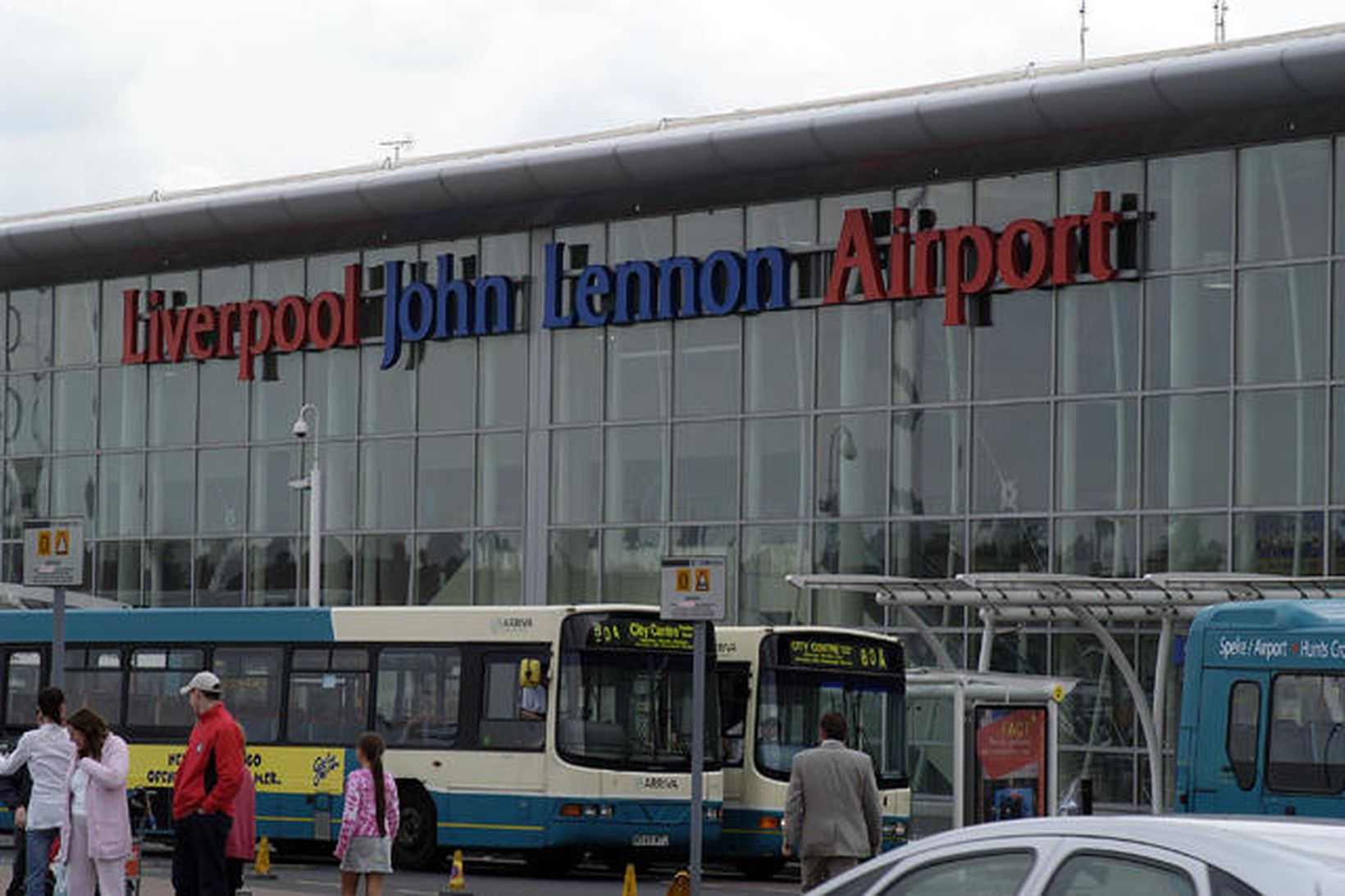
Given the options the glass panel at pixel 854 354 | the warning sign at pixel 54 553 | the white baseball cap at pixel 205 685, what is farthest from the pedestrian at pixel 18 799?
the glass panel at pixel 854 354

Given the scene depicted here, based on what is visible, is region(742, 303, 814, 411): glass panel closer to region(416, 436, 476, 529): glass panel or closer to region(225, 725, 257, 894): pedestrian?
region(416, 436, 476, 529): glass panel

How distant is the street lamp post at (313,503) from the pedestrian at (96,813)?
2630cm

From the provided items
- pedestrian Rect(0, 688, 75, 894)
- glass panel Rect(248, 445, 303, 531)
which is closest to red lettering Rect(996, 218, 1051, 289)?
glass panel Rect(248, 445, 303, 531)

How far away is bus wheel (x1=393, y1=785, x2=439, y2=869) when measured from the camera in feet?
94.9

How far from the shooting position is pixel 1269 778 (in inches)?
838

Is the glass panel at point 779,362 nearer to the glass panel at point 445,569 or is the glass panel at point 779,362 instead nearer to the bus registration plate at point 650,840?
the glass panel at point 445,569

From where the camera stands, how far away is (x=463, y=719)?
29.0 metres

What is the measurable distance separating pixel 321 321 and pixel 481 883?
68.6 ft

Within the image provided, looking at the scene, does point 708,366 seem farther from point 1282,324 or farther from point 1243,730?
point 1243,730

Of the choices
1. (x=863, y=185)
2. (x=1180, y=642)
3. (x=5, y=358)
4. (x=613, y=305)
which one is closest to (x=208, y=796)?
(x=1180, y=642)

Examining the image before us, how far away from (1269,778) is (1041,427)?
1665 centimetres

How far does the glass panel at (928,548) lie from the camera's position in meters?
38.6

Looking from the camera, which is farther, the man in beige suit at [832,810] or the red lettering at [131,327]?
the red lettering at [131,327]

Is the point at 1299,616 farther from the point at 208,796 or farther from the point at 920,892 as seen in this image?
the point at 920,892
